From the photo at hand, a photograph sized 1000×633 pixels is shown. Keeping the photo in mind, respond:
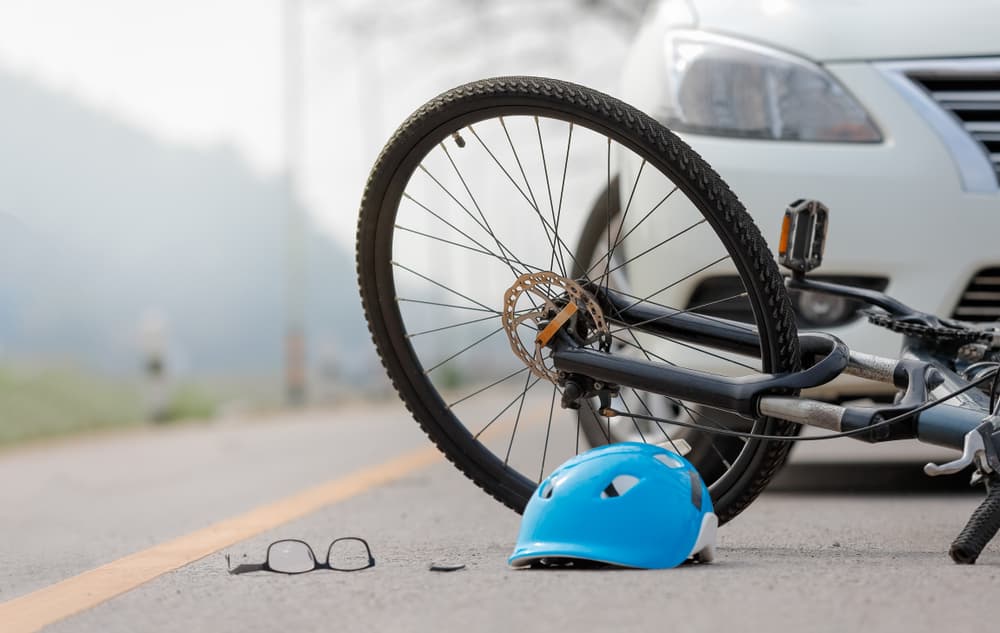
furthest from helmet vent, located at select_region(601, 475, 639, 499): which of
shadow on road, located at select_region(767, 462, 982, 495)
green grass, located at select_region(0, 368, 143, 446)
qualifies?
green grass, located at select_region(0, 368, 143, 446)

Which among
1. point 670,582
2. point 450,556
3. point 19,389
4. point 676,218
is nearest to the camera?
point 670,582

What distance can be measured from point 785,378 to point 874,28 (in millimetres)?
1529

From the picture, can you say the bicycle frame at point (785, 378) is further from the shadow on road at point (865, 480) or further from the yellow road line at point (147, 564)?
the shadow on road at point (865, 480)

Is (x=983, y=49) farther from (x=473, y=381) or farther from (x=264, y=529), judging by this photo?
(x=473, y=381)

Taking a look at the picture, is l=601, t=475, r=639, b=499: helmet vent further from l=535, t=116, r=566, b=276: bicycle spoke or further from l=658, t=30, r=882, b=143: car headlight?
l=658, t=30, r=882, b=143: car headlight

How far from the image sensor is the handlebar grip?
2758 mm

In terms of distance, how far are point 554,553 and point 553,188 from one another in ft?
3.27

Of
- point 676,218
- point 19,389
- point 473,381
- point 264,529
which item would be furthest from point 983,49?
point 473,381

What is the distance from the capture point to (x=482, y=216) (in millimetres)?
3541

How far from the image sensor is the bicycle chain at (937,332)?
10.4 ft

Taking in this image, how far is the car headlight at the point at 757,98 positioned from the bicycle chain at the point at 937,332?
0.92 metres

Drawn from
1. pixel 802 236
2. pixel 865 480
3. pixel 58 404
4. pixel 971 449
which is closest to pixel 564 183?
pixel 802 236

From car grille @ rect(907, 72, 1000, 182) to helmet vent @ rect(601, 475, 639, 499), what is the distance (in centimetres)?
182

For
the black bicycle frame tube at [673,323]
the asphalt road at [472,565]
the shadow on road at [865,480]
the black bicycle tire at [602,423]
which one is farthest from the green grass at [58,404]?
the black bicycle frame tube at [673,323]
